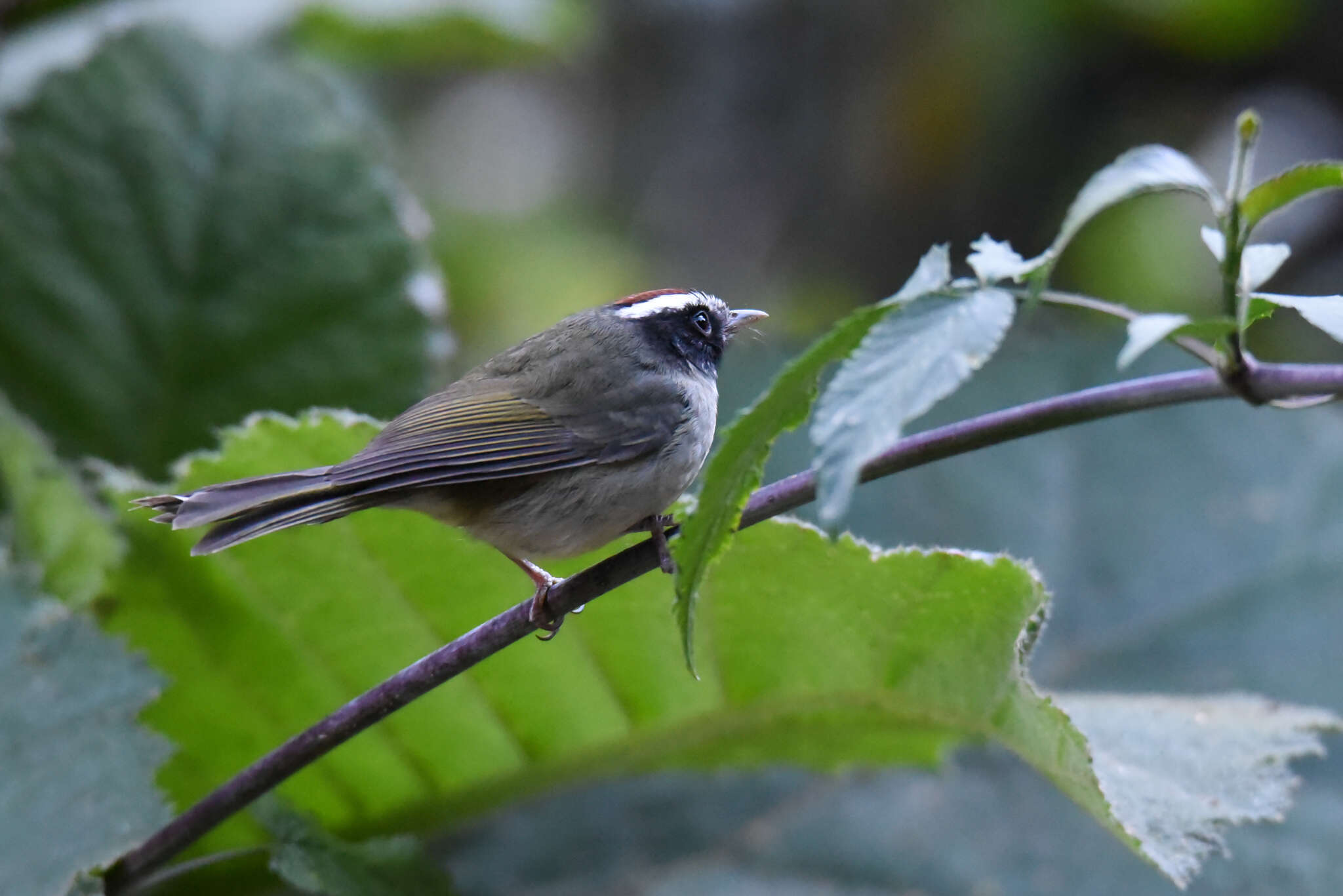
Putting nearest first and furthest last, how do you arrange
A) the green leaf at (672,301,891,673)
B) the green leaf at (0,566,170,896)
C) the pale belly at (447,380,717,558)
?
the green leaf at (672,301,891,673) → the green leaf at (0,566,170,896) → the pale belly at (447,380,717,558)

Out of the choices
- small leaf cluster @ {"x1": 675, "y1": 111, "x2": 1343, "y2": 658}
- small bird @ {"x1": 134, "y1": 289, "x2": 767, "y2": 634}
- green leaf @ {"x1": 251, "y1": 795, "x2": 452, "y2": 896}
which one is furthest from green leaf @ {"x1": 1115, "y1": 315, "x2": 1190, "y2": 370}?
green leaf @ {"x1": 251, "y1": 795, "x2": 452, "y2": 896}

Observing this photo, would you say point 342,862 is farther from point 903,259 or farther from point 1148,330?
point 903,259

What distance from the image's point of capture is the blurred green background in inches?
115

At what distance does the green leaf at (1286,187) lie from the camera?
3.86 feet

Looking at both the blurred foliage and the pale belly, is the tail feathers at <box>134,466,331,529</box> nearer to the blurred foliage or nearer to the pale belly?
the pale belly

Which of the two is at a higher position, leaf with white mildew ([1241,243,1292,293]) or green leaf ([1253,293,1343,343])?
leaf with white mildew ([1241,243,1292,293])

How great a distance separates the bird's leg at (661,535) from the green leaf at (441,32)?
211 centimetres

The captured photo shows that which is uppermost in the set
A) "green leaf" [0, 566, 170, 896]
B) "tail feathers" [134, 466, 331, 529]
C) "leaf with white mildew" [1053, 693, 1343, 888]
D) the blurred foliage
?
"tail feathers" [134, 466, 331, 529]

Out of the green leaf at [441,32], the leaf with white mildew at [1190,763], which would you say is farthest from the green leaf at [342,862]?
the green leaf at [441,32]

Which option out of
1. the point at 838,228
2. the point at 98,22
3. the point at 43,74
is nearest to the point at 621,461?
the point at 43,74

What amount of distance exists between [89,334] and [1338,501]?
3.09m

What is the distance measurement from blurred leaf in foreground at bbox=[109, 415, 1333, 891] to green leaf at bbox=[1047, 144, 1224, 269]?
0.92 m

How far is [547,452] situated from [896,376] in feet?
4.75

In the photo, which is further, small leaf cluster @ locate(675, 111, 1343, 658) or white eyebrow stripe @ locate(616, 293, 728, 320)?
white eyebrow stripe @ locate(616, 293, 728, 320)
